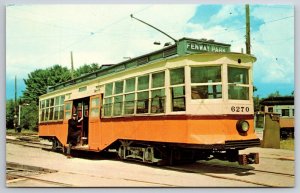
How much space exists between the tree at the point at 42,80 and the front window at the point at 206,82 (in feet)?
8.17

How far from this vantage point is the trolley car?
5.75 m

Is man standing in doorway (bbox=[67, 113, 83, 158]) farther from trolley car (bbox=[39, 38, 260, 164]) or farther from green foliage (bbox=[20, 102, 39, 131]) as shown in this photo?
trolley car (bbox=[39, 38, 260, 164])

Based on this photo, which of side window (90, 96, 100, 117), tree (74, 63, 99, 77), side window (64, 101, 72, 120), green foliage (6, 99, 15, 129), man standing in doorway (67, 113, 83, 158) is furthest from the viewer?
side window (64, 101, 72, 120)

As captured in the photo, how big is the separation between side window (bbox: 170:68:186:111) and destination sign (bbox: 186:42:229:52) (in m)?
0.38

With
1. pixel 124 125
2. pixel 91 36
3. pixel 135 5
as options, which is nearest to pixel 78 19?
pixel 91 36

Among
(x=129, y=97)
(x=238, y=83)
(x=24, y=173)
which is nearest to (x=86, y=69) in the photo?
(x=129, y=97)

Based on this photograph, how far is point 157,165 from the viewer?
6.55 meters

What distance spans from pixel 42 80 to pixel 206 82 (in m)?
3.18

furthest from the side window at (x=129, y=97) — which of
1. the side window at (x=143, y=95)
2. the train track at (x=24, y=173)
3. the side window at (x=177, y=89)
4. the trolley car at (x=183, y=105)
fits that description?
the train track at (x=24, y=173)

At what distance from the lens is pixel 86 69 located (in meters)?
7.59

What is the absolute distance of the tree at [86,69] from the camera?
721 cm

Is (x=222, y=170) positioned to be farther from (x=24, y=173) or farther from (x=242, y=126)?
(x=24, y=173)

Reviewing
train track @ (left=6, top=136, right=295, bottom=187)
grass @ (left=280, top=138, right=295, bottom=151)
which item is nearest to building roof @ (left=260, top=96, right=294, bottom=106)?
grass @ (left=280, top=138, right=295, bottom=151)

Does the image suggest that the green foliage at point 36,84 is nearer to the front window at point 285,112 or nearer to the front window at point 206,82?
the front window at point 206,82
